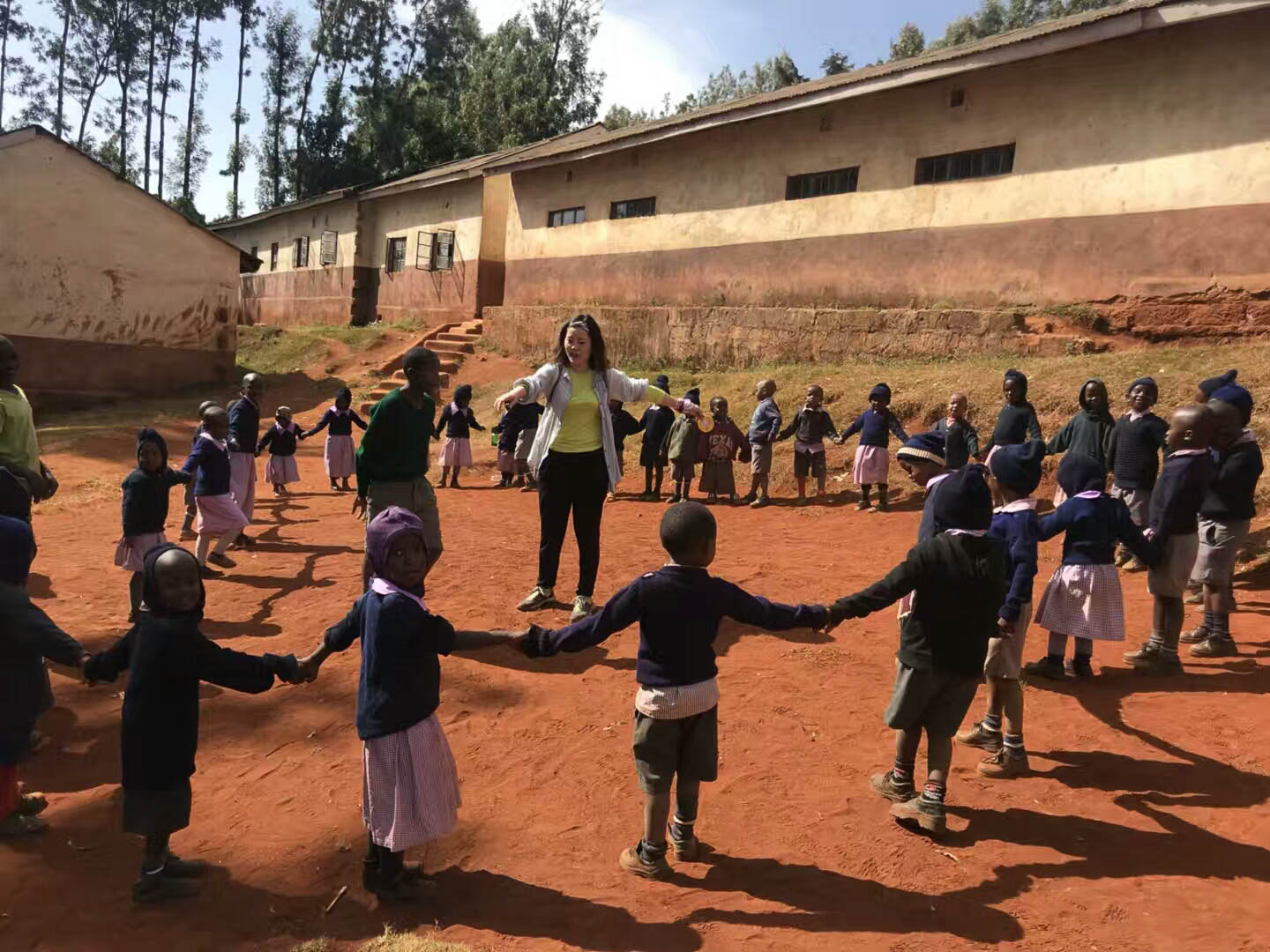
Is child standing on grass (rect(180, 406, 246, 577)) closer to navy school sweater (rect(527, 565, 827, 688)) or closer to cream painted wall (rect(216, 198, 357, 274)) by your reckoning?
navy school sweater (rect(527, 565, 827, 688))

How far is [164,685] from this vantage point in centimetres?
311

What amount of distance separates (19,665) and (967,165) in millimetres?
14604

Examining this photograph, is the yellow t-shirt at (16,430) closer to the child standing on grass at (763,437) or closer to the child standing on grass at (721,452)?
the child standing on grass at (721,452)

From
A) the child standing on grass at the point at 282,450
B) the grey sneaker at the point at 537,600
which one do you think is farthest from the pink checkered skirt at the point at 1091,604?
the child standing on grass at the point at 282,450

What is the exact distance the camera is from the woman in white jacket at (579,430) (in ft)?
17.9

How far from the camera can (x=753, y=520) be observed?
10500 millimetres

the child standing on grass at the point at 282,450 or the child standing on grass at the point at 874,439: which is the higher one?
the child standing on grass at the point at 874,439

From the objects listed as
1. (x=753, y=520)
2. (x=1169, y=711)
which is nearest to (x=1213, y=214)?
(x=753, y=520)

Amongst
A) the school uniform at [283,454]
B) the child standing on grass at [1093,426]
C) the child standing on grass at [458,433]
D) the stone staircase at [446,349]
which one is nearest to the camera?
the child standing on grass at [1093,426]

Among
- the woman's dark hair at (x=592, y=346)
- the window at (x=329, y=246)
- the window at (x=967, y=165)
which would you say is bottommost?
the woman's dark hair at (x=592, y=346)

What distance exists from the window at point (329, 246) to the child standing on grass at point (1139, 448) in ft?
97.7

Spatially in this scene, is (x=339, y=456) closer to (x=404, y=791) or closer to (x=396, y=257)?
(x=404, y=791)

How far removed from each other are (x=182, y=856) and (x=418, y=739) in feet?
4.43

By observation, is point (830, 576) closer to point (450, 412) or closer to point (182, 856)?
point (182, 856)
